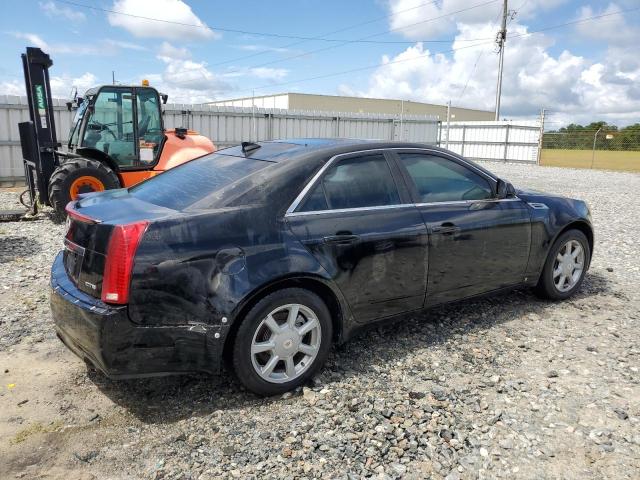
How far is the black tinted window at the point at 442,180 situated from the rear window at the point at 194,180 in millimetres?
1237

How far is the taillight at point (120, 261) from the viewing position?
289 centimetres

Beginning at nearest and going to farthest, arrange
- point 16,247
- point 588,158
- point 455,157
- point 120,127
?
point 455,157 → point 16,247 → point 120,127 → point 588,158

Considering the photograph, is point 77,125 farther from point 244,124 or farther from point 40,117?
point 244,124

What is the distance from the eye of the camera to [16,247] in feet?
23.1

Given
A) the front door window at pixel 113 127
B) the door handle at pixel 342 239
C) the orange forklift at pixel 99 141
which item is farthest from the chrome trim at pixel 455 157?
the front door window at pixel 113 127

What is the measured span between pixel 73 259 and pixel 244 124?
54.1 feet

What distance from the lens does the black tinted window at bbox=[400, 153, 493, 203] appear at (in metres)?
4.14

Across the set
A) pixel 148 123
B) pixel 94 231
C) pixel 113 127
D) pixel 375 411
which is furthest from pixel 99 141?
pixel 375 411

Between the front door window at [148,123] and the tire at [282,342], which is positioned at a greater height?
the front door window at [148,123]

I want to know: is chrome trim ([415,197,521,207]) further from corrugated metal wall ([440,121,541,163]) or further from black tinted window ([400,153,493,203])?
corrugated metal wall ([440,121,541,163])

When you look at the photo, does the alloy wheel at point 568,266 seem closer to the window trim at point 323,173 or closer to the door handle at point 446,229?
the door handle at point 446,229

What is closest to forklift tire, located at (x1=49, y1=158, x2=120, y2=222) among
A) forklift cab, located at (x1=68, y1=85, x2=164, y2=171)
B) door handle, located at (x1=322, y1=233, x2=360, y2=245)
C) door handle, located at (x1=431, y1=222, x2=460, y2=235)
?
forklift cab, located at (x1=68, y1=85, x2=164, y2=171)

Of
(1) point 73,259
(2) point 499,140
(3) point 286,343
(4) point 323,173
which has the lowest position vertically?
(3) point 286,343

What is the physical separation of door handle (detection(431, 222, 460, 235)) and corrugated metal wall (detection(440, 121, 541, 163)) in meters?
24.4
